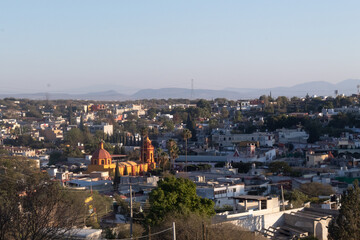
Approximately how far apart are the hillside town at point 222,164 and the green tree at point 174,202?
0.12 m

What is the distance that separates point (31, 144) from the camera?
2475 inches

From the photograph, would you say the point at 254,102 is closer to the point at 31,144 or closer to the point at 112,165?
the point at 31,144

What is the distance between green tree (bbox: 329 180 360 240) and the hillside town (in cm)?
29

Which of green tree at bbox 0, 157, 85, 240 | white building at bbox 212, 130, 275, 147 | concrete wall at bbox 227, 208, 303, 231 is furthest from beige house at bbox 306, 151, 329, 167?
green tree at bbox 0, 157, 85, 240

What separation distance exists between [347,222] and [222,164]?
78.5 feet

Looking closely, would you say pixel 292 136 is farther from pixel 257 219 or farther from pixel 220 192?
pixel 257 219

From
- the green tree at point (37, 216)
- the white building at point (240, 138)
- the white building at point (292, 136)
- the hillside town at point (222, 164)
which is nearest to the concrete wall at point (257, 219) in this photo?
the hillside town at point (222, 164)

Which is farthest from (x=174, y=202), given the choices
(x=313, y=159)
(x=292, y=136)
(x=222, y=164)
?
(x=292, y=136)

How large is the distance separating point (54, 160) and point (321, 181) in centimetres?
2252

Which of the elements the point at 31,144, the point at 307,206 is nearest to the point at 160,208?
the point at 307,206

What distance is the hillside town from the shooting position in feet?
67.5

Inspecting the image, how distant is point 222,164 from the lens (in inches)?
1668

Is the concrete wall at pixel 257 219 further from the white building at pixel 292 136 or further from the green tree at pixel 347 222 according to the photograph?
the white building at pixel 292 136

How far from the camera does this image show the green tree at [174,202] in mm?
18641
